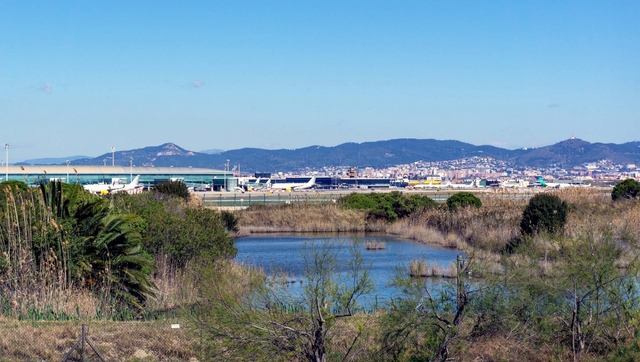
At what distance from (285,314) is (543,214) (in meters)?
23.3

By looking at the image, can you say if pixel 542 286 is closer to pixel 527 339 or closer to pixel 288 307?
pixel 527 339

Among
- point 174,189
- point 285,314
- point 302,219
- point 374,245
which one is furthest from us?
point 302,219

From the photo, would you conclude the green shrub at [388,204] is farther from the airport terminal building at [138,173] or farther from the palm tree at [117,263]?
the airport terminal building at [138,173]

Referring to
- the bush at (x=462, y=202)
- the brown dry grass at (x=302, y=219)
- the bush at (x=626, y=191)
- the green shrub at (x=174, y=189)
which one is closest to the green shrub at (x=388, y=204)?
the brown dry grass at (x=302, y=219)

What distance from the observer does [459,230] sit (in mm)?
38969

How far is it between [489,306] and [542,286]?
4.25 ft

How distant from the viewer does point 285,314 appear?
955 centimetres

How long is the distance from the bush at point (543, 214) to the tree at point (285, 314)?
71.5ft

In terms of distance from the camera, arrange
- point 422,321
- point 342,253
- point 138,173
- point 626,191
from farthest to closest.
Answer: point 138,173 → point 626,191 → point 342,253 → point 422,321

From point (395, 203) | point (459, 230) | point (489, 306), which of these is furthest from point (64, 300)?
point (395, 203)

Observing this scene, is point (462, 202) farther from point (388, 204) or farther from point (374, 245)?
point (374, 245)

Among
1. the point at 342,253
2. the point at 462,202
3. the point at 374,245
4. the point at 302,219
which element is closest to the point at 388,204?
the point at 302,219

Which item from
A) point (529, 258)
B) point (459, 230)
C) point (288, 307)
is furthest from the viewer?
point (459, 230)

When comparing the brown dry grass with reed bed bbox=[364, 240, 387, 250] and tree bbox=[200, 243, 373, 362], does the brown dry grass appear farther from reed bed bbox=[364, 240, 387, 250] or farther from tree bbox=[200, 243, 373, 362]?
tree bbox=[200, 243, 373, 362]
